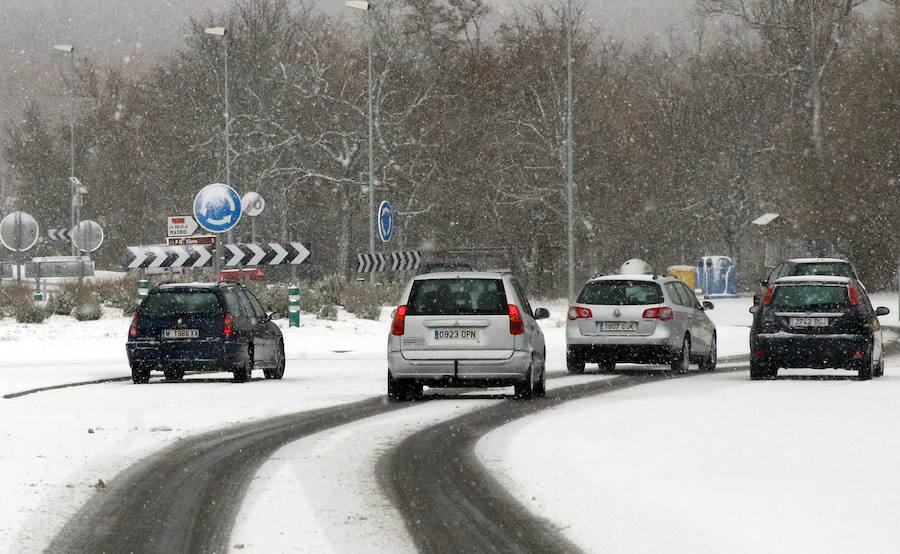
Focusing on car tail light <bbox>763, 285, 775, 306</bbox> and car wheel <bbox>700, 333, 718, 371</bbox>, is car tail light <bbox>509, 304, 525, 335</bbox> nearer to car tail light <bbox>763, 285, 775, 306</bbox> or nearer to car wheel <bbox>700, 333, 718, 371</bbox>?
car tail light <bbox>763, 285, 775, 306</bbox>

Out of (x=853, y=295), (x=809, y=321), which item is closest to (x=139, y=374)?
(x=809, y=321)

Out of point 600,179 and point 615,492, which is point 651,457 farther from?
point 600,179

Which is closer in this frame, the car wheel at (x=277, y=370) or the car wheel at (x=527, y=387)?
the car wheel at (x=527, y=387)

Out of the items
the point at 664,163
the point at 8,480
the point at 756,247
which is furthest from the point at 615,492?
the point at 756,247

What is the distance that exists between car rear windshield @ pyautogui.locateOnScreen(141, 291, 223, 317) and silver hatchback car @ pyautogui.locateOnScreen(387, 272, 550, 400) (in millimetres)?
4316

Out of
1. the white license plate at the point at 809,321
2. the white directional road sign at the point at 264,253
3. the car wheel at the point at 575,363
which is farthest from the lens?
the white directional road sign at the point at 264,253

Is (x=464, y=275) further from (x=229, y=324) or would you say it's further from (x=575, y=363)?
(x=575, y=363)

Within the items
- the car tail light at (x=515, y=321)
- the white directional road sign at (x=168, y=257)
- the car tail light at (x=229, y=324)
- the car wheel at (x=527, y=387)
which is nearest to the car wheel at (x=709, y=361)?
the car wheel at (x=527, y=387)

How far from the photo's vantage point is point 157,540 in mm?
7996

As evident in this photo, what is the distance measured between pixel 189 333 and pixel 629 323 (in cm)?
648

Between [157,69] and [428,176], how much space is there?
24306 mm

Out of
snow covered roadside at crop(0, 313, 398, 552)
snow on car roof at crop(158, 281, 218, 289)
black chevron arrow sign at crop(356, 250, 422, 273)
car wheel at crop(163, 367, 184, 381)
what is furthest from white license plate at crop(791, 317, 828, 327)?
black chevron arrow sign at crop(356, 250, 422, 273)

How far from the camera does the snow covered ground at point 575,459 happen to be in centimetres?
823

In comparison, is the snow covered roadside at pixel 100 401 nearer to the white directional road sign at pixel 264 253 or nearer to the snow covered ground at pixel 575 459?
the snow covered ground at pixel 575 459
